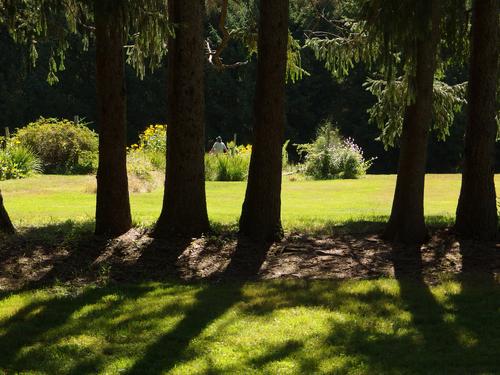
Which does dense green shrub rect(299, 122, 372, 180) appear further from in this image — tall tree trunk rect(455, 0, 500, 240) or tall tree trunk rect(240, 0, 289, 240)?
tall tree trunk rect(240, 0, 289, 240)

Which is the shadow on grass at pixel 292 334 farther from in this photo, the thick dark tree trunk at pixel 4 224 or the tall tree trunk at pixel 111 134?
the thick dark tree trunk at pixel 4 224

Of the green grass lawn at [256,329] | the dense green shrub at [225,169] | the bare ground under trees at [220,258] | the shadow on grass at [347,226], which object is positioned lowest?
the green grass lawn at [256,329]

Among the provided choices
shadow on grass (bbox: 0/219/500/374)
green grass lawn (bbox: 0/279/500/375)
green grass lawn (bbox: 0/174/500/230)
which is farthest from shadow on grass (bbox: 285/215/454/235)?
green grass lawn (bbox: 0/279/500/375)

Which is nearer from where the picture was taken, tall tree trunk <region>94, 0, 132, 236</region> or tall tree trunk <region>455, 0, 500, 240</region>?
tall tree trunk <region>94, 0, 132, 236</region>

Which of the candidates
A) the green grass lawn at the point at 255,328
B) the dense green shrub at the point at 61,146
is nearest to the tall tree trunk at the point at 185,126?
the green grass lawn at the point at 255,328

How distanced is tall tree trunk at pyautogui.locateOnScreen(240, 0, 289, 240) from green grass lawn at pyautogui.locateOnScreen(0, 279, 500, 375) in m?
1.93

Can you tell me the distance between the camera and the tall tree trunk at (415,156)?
867 cm

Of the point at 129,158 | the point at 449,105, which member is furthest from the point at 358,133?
the point at 449,105

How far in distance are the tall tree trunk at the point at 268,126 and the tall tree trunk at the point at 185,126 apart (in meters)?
0.67

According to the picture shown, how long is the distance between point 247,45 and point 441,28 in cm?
290

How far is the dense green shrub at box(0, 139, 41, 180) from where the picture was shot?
19.5 m

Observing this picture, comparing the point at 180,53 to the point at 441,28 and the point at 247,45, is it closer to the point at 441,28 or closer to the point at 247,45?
the point at 247,45

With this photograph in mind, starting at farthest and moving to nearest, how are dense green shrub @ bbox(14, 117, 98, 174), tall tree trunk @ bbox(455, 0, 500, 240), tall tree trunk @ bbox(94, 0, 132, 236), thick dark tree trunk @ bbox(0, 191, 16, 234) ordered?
1. dense green shrub @ bbox(14, 117, 98, 174)
2. thick dark tree trunk @ bbox(0, 191, 16, 234)
3. tall tree trunk @ bbox(455, 0, 500, 240)
4. tall tree trunk @ bbox(94, 0, 132, 236)

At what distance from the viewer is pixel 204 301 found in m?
6.34
